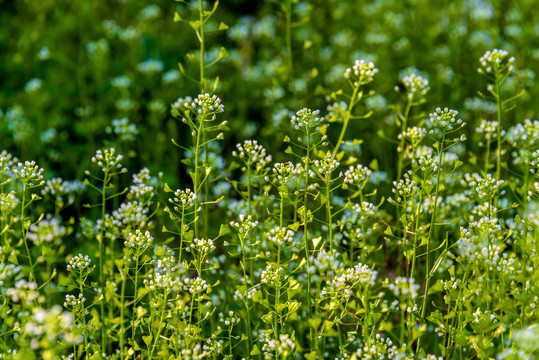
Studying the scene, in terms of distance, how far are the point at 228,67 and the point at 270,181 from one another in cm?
367

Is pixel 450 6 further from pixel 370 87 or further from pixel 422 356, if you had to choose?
pixel 422 356

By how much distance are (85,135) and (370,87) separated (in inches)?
94.5

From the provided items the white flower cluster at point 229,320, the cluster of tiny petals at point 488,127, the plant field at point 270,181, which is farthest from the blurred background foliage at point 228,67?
the white flower cluster at point 229,320

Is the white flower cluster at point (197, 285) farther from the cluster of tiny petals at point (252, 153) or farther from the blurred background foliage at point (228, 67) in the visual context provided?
the blurred background foliage at point (228, 67)

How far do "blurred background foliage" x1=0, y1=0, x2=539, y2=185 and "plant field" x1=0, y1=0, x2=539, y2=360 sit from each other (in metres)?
0.03

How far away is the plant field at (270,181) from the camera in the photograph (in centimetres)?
271

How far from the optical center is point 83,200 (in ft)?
15.4

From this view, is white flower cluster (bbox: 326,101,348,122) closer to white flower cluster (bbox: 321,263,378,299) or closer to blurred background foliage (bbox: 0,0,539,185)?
blurred background foliage (bbox: 0,0,539,185)

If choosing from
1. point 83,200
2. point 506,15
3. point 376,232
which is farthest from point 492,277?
point 506,15

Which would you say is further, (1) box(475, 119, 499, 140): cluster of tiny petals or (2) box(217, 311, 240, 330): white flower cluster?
(1) box(475, 119, 499, 140): cluster of tiny petals

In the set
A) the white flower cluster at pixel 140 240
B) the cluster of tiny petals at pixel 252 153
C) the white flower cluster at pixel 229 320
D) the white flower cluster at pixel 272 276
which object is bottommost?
the white flower cluster at pixel 229 320

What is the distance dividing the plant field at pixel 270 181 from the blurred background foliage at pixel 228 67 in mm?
29

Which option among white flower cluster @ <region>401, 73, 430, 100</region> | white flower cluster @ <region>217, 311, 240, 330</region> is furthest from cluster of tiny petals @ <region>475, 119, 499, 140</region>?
white flower cluster @ <region>217, 311, 240, 330</region>

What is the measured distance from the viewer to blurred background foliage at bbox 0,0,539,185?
508 centimetres
